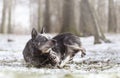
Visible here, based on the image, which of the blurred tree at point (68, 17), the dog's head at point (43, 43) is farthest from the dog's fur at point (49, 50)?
the blurred tree at point (68, 17)

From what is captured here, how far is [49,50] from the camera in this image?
23.4ft

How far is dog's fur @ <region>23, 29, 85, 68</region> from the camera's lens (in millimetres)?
7059

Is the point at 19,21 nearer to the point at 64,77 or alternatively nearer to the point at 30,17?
the point at 30,17

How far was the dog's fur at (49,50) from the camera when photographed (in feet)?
23.2

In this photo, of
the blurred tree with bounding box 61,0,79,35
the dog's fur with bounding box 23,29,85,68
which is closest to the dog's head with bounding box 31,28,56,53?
the dog's fur with bounding box 23,29,85,68

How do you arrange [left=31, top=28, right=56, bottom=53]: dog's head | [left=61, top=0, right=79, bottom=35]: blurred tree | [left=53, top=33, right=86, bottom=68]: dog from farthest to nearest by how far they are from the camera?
[left=61, top=0, right=79, bottom=35]: blurred tree < [left=53, top=33, right=86, bottom=68]: dog < [left=31, top=28, right=56, bottom=53]: dog's head

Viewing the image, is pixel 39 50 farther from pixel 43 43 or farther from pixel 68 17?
pixel 68 17

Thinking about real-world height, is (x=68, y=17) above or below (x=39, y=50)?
below

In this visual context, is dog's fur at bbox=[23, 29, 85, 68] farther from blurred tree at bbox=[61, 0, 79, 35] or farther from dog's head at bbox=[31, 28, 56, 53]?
blurred tree at bbox=[61, 0, 79, 35]

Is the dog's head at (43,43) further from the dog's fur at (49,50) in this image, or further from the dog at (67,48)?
the dog at (67,48)

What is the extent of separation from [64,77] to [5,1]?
3538 centimetres

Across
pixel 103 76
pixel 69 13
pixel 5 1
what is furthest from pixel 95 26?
pixel 5 1

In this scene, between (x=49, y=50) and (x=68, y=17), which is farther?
(x=68, y=17)

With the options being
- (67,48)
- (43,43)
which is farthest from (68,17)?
(43,43)
